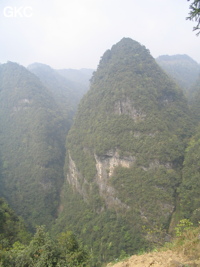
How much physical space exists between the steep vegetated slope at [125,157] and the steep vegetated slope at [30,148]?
497 cm

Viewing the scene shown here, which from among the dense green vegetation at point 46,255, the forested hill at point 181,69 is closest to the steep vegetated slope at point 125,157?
the dense green vegetation at point 46,255

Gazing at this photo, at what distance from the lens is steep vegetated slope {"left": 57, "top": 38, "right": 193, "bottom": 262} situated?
29234mm

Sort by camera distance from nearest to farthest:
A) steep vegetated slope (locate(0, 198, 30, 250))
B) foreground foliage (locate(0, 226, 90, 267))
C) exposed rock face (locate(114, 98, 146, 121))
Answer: foreground foliage (locate(0, 226, 90, 267))
steep vegetated slope (locate(0, 198, 30, 250))
exposed rock face (locate(114, 98, 146, 121))

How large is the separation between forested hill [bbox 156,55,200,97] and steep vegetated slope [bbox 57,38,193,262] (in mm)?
40838

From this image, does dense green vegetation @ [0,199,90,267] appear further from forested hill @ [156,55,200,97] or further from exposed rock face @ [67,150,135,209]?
forested hill @ [156,55,200,97]

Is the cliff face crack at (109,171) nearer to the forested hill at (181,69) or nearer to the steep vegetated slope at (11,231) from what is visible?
the steep vegetated slope at (11,231)

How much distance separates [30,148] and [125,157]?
3184 cm

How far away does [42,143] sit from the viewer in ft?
183

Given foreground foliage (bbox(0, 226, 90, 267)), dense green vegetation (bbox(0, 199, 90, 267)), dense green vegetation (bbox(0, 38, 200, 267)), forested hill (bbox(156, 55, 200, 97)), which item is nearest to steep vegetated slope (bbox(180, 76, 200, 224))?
dense green vegetation (bbox(0, 38, 200, 267))

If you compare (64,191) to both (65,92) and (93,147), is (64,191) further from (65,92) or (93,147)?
(65,92)

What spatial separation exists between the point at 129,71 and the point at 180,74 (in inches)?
2486

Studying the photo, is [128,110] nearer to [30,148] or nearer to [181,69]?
[30,148]

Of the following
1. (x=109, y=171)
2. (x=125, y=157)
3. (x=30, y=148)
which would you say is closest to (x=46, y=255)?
(x=125, y=157)

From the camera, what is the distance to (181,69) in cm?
10544
